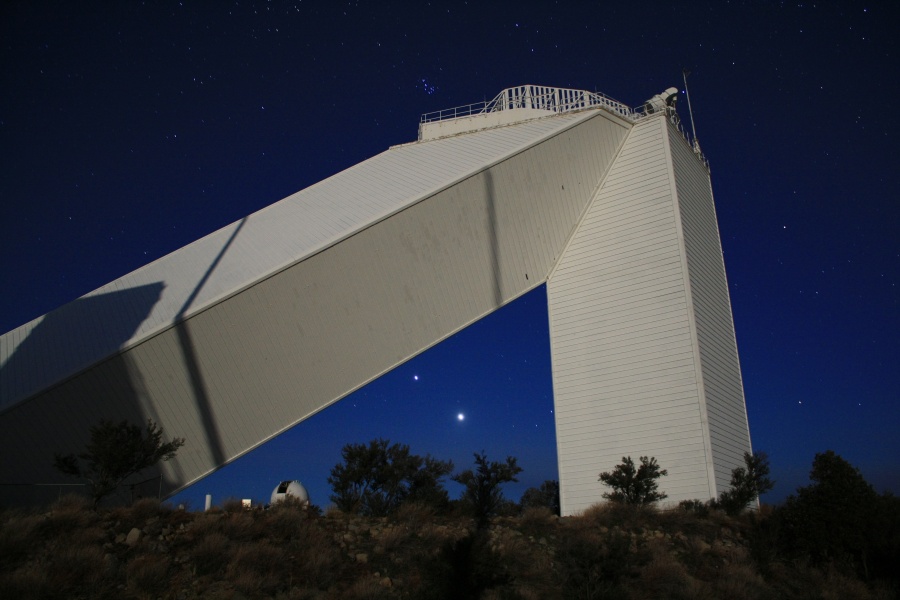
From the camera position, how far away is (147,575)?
8.29 metres

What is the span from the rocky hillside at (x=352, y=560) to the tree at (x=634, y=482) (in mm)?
3108

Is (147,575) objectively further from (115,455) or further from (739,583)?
(739,583)

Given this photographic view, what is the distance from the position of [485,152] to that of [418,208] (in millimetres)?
3465

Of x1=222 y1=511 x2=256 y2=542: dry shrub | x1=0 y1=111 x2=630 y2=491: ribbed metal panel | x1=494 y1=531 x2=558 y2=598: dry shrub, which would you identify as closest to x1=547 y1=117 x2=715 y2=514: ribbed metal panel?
x1=0 y1=111 x2=630 y2=491: ribbed metal panel

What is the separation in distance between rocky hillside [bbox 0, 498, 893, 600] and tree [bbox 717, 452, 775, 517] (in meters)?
3.32

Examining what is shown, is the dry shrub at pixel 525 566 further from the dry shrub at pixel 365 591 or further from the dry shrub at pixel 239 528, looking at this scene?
the dry shrub at pixel 239 528

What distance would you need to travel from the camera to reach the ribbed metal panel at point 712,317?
1805 centimetres

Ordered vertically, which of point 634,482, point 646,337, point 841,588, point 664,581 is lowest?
point 841,588

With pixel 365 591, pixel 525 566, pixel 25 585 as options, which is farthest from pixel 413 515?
pixel 25 585

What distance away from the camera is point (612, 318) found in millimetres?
19500

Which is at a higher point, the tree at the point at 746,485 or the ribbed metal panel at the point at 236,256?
the ribbed metal panel at the point at 236,256

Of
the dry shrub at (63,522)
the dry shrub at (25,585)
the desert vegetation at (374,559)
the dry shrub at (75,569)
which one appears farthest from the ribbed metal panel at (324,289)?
the dry shrub at (25,585)

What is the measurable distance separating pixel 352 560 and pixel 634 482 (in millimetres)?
8730

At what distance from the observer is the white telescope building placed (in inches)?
575
